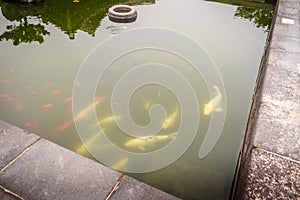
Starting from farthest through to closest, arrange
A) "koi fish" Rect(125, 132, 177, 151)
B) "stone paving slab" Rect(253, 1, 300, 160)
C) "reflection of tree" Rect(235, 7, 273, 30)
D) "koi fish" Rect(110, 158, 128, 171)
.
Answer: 1. "reflection of tree" Rect(235, 7, 273, 30)
2. "koi fish" Rect(125, 132, 177, 151)
3. "koi fish" Rect(110, 158, 128, 171)
4. "stone paving slab" Rect(253, 1, 300, 160)

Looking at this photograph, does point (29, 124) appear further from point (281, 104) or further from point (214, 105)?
point (281, 104)

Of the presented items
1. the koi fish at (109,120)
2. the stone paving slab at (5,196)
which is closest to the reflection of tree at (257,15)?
the koi fish at (109,120)

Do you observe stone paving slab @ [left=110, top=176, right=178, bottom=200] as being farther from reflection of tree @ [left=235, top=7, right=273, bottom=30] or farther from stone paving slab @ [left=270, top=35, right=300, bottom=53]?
reflection of tree @ [left=235, top=7, right=273, bottom=30]

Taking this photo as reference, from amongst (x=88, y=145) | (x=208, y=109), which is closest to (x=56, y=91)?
(x=88, y=145)

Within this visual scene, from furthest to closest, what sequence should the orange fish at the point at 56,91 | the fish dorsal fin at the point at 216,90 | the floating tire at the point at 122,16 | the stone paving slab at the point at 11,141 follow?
the floating tire at the point at 122,16, the fish dorsal fin at the point at 216,90, the orange fish at the point at 56,91, the stone paving slab at the point at 11,141

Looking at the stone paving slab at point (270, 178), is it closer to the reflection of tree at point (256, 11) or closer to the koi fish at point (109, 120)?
the koi fish at point (109, 120)

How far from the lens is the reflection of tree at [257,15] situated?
6.09m

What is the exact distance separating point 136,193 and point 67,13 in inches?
209

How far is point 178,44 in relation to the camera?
16.3 ft

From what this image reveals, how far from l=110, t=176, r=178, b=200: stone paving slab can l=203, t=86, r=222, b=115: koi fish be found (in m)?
1.76

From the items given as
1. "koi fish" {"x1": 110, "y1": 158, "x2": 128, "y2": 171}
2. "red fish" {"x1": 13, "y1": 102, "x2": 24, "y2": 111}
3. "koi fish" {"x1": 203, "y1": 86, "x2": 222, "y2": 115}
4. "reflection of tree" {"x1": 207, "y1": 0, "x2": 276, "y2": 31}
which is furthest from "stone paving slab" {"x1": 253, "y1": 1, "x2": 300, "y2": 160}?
"red fish" {"x1": 13, "y1": 102, "x2": 24, "y2": 111}

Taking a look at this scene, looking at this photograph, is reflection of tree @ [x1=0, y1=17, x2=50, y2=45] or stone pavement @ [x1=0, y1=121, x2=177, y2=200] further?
reflection of tree @ [x1=0, y1=17, x2=50, y2=45]

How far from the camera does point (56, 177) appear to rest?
1890mm

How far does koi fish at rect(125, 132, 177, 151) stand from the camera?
290 cm
